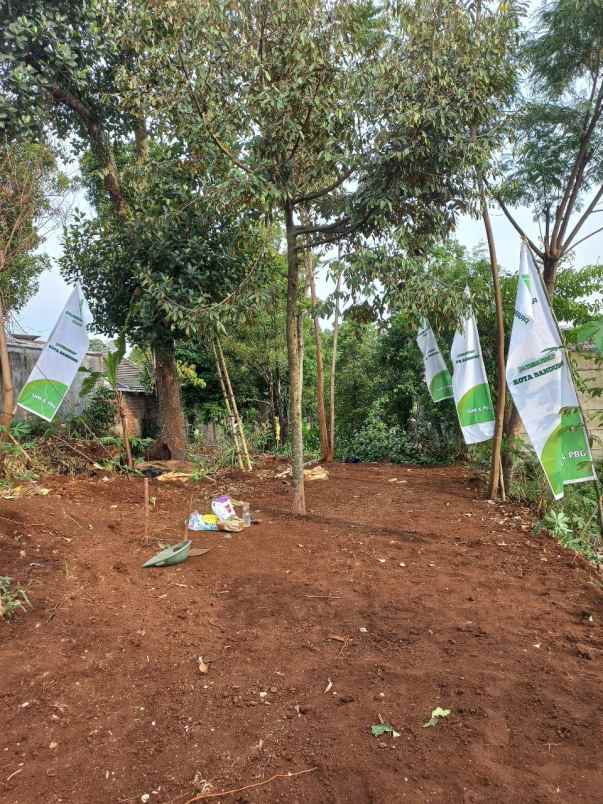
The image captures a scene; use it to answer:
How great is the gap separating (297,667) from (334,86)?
4.75 meters

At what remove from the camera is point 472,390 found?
6871 mm

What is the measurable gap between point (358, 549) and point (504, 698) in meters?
2.33

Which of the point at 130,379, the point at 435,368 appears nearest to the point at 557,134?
the point at 435,368

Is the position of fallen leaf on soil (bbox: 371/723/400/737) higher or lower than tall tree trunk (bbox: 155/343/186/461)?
lower

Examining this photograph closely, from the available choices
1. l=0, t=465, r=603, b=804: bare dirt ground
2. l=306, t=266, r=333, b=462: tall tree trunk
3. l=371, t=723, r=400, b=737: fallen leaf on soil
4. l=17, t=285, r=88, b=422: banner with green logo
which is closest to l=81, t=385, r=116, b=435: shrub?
l=17, t=285, r=88, b=422: banner with green logo

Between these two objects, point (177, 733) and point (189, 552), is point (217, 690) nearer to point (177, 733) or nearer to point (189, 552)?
point (177, 733)

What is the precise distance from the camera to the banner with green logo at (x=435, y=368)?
→ 26.1ft

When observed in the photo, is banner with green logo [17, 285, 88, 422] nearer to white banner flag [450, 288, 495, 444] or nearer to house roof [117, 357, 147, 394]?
white banner flag [450, 288, 495, 444]

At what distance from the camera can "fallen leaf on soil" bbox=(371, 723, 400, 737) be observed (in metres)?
2.20

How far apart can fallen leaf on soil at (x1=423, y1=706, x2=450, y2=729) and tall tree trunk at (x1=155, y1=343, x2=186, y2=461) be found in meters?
7.09

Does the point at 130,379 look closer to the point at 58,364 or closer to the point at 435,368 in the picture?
the point at 58,364

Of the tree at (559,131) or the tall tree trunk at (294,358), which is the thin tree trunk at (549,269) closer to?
the tree at (559,131)

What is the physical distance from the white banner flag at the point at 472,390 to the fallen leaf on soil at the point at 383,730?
4968mm

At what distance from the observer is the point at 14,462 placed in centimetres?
681
